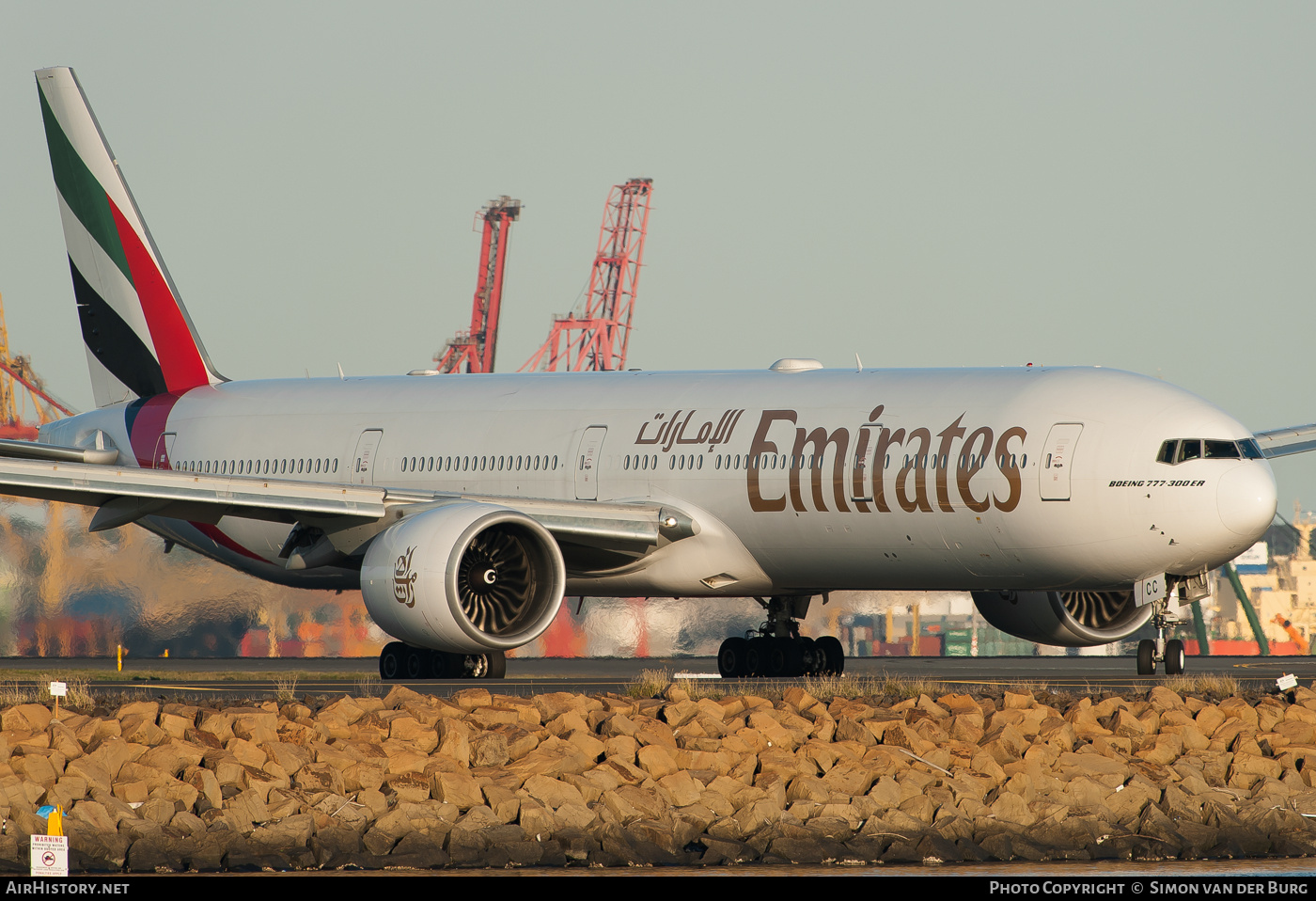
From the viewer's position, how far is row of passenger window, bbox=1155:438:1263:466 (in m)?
21.1

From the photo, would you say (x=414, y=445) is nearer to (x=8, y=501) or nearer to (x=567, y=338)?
(x=8, y=501)

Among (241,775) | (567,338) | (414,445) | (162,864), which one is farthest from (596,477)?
(567,338)

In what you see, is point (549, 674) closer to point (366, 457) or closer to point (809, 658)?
point (809, 658)

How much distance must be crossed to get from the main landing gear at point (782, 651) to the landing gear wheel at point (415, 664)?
4.23 meters

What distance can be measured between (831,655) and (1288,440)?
6.88 metres

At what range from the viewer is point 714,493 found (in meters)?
24.0

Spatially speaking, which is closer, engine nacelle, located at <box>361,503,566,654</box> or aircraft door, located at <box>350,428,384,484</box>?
engine nacelle, located at <box>361,503,566,654</box>

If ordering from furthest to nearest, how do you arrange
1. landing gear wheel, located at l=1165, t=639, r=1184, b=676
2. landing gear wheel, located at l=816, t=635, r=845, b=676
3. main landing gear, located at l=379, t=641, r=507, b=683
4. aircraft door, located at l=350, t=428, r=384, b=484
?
aircraft door, located at l=350, t=428, r=384, b=484, landing gear wheel, located at l=816, t=635, r=845, b=676, main landing gear, located at l=379, t=641, r=507, b=683, landing gear wheel, located at l=1165, t=639, r=1184, b=676

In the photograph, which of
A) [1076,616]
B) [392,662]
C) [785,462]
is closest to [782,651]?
[785,462]

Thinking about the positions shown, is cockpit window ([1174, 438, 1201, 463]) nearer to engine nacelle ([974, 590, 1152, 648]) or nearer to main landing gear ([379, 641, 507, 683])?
engine nacelle ([974, 590, 1152, 648])

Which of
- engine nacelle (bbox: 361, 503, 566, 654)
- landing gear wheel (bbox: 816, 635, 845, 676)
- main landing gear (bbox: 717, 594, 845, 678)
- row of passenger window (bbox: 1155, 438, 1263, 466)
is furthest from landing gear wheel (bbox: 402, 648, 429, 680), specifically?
row of passenger window (bbox: 1155, 438, 1263, 466)

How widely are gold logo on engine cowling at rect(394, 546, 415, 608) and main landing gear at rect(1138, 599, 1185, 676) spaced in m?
8.31

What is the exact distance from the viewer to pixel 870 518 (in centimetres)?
2252
